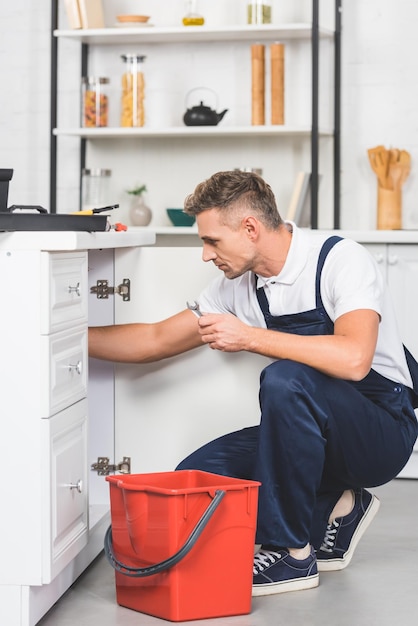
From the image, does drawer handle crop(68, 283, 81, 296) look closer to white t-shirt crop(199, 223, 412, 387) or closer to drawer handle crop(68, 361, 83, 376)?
drawer handle crop(68, 361, 83, 376)

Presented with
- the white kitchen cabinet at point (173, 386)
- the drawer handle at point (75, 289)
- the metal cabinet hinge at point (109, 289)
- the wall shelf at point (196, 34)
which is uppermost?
the wall shelf at point (196, 34)

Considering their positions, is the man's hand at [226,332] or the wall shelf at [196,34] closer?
the man's hand at [226,332]

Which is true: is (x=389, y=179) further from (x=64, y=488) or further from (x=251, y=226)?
(x=64, y=488)

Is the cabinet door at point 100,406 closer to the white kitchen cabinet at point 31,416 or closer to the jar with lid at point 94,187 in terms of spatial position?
the white kitchen cabinet at point 31,416

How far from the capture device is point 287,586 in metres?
2.17

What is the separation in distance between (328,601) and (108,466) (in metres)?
0.75

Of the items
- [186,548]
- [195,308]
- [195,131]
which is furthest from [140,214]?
[186,548]

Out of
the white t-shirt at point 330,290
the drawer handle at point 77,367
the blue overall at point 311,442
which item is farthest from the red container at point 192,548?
the white t-shirt at point 330,290

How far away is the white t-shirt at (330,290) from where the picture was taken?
2146 millimetres

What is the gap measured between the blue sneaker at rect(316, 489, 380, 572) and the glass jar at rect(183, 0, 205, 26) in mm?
2310

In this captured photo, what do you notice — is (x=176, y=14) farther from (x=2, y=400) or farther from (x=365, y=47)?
(x=2, y=400)

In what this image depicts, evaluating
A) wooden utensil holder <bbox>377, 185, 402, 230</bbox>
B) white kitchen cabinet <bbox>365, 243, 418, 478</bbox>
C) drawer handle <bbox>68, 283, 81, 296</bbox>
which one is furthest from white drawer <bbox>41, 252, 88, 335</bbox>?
wooden utensil holder <bbox>377, 185, 402, 230</bbox>

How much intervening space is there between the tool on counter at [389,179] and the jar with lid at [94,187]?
3.69ft

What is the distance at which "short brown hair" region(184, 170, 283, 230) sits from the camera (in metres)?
2.20
